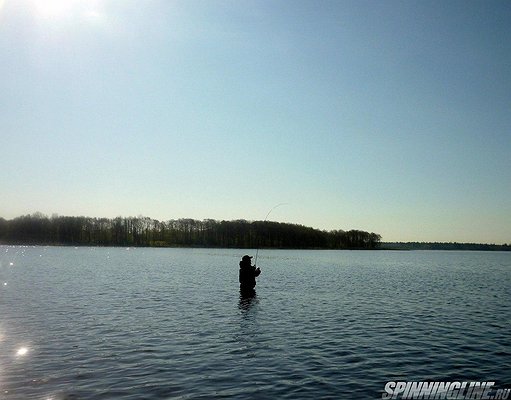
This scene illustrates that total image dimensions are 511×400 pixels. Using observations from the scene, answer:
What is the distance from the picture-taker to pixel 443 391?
13094 mm

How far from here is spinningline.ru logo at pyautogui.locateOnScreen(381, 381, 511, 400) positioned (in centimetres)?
1251

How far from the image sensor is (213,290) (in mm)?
40969

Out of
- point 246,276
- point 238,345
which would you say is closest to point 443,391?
point 238,345

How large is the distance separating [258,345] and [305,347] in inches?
83.0

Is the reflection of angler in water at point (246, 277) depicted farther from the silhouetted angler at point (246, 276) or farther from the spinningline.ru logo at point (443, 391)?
the spinningline.ru logo at point (443, 391)

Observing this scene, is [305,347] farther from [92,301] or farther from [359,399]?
[92,301]

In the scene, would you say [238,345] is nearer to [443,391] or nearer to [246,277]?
[443,391]

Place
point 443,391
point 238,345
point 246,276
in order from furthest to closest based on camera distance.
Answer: point 246,276 < point 238,345 < point 443,391

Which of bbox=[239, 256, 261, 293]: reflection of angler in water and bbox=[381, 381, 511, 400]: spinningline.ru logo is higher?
bbox=[239, 256, 261, 293]: reflection of angler in water

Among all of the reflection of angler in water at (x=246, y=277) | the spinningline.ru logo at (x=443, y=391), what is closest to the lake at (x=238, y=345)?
the spinningline.ru logo at (x=443, y=391)

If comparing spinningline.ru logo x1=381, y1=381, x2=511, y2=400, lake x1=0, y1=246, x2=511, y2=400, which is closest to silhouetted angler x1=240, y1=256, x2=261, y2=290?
lake x1=0, y1=246, x2=511, y2=400

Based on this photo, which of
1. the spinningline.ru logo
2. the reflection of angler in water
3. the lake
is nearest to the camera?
the spinningline.ru logo

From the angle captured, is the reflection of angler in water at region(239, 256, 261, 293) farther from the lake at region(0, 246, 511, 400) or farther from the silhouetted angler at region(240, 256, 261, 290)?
the lake at region(0, 246, 511, 400)

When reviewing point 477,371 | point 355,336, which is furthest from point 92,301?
point 477,371
